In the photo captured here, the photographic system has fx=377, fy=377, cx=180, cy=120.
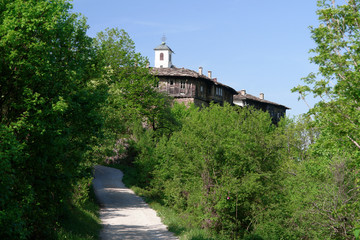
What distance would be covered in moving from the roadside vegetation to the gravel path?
825mm

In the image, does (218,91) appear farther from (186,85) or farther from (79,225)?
(79,225)

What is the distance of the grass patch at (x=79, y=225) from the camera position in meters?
15.1

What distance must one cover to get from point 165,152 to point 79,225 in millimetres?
14451

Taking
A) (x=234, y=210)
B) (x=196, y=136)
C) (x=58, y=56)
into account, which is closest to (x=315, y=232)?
(x=234, y=210)

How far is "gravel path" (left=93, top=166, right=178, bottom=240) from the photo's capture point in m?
18.5

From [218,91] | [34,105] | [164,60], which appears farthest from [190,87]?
[34,105]

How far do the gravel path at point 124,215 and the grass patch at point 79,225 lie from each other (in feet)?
1.79

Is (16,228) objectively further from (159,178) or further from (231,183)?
(159,178)

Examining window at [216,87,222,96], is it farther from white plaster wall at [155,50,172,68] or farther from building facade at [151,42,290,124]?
white plaster wall at [155,50,172,68]

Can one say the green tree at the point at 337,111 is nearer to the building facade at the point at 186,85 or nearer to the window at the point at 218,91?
the building facade at the point at 186,85

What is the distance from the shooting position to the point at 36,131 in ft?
38.9

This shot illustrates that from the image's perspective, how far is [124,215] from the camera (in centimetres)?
2375

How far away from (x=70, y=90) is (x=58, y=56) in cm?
138

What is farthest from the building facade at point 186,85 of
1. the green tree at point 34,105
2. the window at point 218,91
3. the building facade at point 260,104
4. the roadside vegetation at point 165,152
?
the green tree at point 34,105
